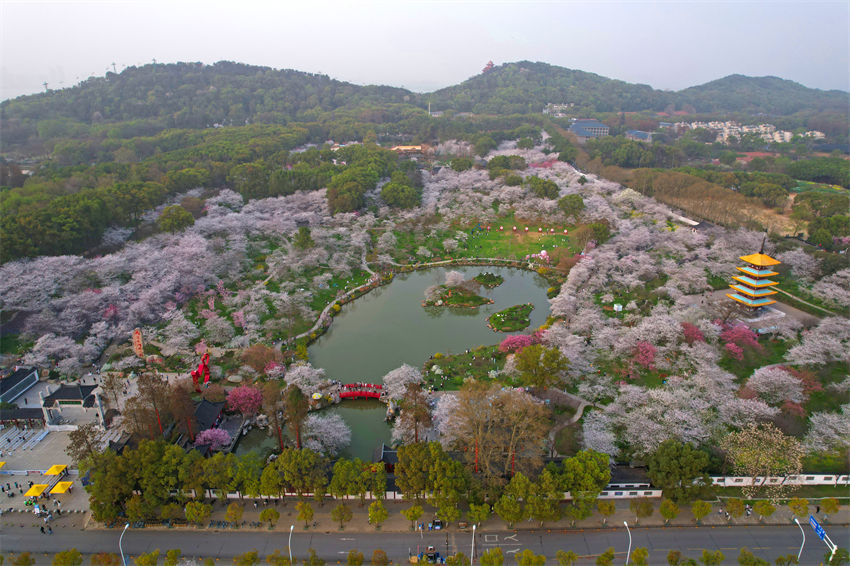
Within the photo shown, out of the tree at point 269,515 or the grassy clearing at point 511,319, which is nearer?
the tree at point 269,515

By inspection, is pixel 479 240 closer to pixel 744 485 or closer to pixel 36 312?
pixel 744 485

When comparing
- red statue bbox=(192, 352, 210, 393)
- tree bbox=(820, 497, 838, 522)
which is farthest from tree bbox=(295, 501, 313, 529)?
tree bbox=(820, 497, 838, 522)

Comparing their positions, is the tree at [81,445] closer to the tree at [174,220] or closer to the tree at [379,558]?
the tree at [379,558]

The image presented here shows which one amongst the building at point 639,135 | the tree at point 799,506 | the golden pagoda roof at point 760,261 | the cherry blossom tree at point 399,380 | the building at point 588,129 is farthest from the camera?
the building at point 588,129

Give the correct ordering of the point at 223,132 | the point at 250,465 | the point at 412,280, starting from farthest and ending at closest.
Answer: the point at 223,132, the point at 412,280, the point at 250,465

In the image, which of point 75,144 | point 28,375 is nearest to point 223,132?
point 75,144

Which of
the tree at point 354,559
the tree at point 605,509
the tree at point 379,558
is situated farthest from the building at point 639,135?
the tree at point 354,559
